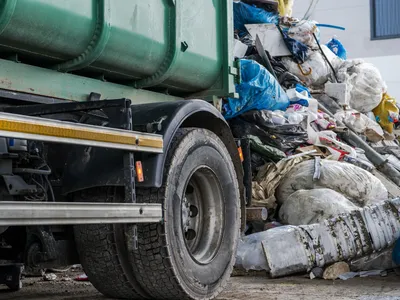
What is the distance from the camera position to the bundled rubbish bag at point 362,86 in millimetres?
10164

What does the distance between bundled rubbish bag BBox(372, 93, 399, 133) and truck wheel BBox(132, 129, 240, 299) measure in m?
6.37

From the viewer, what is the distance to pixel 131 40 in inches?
150

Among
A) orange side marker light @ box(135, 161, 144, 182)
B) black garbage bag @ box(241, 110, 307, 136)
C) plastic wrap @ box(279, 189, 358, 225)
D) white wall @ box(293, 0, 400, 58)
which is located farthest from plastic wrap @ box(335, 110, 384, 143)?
white wall @ box(293, 0, 400, 58)

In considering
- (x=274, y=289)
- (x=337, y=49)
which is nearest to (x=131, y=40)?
(x=274, y=289)

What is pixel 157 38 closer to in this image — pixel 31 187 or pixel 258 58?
pixel 31 187

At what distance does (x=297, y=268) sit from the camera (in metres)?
5.68

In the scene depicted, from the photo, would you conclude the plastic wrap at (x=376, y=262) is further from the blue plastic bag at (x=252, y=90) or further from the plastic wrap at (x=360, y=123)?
the plastic wrap at (x=360, y=123)

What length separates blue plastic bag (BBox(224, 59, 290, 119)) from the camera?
719cm

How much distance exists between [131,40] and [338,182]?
147 inches

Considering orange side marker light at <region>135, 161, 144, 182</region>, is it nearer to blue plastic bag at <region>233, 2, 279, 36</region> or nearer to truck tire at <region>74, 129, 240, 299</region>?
truck tire at <region>74, 129, 240, 299</region>

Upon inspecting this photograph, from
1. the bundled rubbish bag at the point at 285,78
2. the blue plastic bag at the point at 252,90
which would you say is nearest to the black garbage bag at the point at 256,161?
the blue plastic bag at the point at 252,90

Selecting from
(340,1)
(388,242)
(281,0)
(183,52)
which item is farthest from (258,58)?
(340,1)

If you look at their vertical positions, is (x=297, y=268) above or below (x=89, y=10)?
below

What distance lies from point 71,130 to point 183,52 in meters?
1.32
